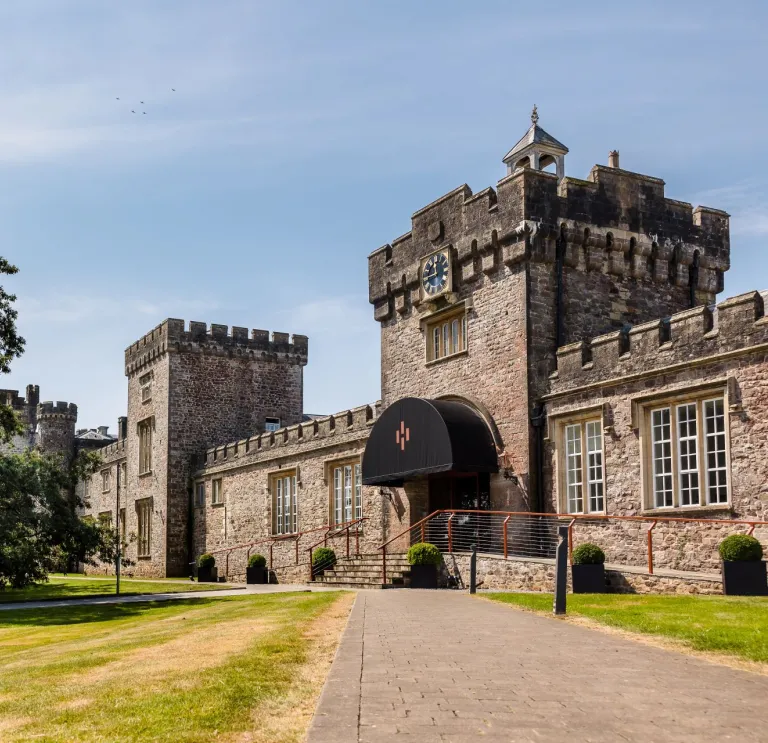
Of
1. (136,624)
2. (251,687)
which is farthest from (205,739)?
(136,624)

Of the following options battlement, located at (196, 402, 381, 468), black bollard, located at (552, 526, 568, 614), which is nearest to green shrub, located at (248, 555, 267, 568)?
battlement, located at (196, 402, 381, 468)

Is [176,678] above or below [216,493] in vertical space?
below

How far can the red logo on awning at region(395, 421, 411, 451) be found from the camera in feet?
82.0

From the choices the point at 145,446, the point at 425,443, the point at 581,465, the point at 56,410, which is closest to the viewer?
the point at 581,465

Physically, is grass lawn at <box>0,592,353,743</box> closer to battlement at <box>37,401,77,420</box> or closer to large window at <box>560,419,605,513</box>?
large window at <box>560,419,605,513</box>

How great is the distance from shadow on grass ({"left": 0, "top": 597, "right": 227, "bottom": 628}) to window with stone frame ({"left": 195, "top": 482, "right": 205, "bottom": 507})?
655 inches

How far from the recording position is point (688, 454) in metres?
19.2

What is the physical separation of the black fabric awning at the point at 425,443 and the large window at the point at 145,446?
19.7m

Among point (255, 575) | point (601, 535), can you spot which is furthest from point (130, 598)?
point (601, 535)

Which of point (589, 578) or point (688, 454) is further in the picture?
point (688, 454)

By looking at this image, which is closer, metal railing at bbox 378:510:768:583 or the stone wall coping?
metal railing at bbox 378:510:768:583

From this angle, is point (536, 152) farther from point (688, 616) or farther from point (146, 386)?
point (146, 386)

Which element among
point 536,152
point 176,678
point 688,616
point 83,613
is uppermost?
point 536,152

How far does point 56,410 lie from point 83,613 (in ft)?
117
